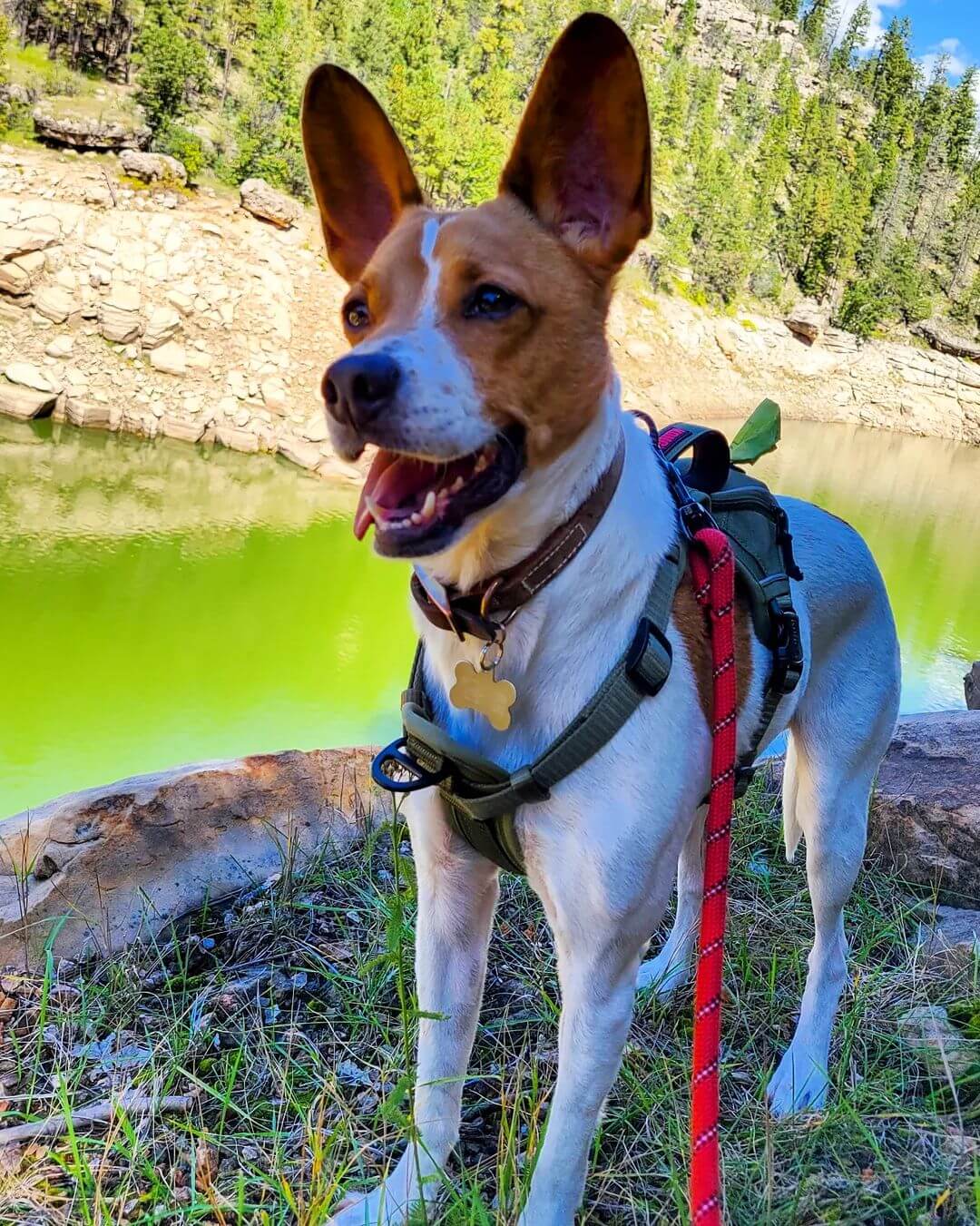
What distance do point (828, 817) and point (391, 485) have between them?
1.34m

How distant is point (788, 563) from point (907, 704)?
21.7 feet

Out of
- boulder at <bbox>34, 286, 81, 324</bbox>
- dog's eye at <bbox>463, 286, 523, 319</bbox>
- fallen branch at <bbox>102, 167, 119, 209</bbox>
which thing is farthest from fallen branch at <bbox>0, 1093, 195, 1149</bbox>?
fallen branch at <bbox>102, 167, 119, 209</bbox>

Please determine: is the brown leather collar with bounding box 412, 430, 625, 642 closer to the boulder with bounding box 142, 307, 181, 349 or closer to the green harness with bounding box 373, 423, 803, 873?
the green harness with bounding box 373, 423, 803, 873

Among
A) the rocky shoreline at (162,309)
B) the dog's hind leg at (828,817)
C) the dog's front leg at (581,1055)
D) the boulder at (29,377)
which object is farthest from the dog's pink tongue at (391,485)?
the boulder at (29,377)

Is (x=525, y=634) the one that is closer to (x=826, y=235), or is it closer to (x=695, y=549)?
(x=695, y=549)

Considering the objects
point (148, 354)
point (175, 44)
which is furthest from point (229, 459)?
point (175, 44)

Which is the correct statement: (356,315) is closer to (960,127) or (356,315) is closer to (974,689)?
(974,689)

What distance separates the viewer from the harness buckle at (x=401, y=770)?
138cm

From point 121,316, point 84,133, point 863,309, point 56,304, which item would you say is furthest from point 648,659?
point 863,309

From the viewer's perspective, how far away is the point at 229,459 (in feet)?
41.2

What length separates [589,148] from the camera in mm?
1369

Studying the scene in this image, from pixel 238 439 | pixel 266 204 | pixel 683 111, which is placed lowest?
pixel 238 439

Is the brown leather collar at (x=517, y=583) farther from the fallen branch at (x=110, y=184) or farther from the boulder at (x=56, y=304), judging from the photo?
the fallen branch at (x=110, y=184)

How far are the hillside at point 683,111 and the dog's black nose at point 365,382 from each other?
19.6 meters
